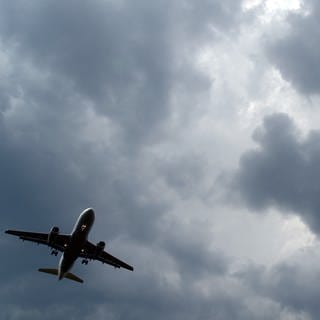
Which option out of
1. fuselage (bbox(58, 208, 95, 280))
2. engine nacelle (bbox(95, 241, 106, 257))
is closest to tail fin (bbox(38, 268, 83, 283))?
fuselage (bbox(58, 208, 95, 280))

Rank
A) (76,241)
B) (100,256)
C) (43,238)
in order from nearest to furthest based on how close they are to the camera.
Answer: (76,241)
(43,238)
(100,256)

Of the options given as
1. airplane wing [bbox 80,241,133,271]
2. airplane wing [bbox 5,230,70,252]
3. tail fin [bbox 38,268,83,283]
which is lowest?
tail fin [bbox 38,268,83,283]

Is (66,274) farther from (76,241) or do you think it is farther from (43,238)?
(76,241)

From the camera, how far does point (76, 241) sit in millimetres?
125438

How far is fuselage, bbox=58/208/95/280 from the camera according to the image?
11850 centimetres

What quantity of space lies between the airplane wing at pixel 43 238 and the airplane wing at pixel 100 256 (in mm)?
6394

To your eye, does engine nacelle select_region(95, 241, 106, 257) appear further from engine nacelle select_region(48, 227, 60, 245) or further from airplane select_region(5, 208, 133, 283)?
engine nacelle select_region(48, 227, 60, 245)

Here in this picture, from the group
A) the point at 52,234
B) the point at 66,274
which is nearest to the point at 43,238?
the point at 52,234

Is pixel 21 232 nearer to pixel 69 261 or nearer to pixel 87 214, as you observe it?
pixel 69 261

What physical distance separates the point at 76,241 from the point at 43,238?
11795 mm

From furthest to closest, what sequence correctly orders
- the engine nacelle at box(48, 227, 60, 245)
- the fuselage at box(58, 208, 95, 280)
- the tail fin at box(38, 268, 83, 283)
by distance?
the tail fin at box(38, 268, 83, 283)
the engine nacelle at box(48, 227, 60, 245)
the fuselage at box(58, 208, 95, 280)

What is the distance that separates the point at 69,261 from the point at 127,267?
15949mm

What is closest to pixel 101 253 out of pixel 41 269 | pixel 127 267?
pixel 127 267

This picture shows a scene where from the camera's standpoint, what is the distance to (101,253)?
5433 inches
